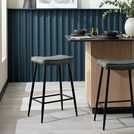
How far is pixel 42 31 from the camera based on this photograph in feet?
21.9

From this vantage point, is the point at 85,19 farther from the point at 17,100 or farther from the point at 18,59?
the point at 17,100

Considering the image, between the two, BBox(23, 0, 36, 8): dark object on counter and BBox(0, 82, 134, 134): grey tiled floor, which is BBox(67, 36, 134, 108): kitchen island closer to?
BBox(0, 82, 134, 134): grey tiled floor

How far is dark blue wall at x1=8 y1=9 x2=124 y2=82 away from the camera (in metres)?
6.62

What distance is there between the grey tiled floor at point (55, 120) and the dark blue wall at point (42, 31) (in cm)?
149

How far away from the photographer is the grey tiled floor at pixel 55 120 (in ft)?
12.1

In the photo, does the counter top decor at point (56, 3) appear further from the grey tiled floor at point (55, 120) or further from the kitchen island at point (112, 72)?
the kitchen island at point (112, 72)

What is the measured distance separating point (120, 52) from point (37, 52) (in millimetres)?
2720

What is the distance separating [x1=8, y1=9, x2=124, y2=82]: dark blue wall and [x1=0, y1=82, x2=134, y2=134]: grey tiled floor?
1493 millimetres

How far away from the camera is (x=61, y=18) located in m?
6.65

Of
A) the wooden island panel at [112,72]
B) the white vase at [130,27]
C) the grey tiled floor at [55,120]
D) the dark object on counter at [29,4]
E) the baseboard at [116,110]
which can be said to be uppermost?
the dark object on counter at [29,4]

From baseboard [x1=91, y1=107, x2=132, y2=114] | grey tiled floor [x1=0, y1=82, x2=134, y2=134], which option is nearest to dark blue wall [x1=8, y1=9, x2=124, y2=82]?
grey tiled floor [x1=0, y1=82, x2=134, y2=134]

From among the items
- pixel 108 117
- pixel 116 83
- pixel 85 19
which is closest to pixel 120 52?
pixel 116 83

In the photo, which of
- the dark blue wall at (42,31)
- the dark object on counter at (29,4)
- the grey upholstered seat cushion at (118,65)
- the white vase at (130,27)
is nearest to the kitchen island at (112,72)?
the white vase at (130,27)

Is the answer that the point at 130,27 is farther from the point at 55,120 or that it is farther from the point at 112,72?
the point at 55,120
